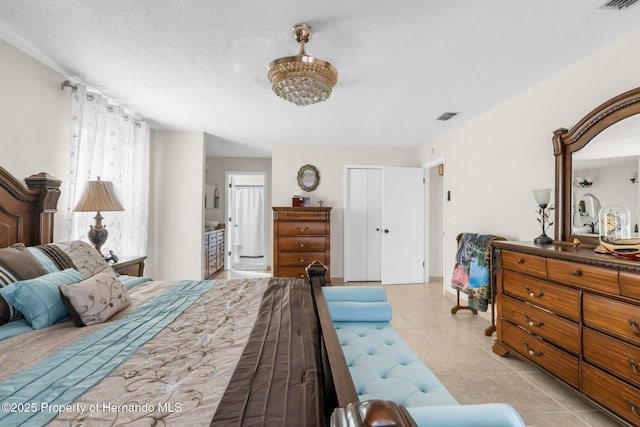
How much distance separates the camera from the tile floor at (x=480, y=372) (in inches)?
71.8

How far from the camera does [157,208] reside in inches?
175

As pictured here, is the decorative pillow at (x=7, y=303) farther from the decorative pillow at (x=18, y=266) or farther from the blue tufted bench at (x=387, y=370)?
the blue tufted bench at (x=387, y=370)

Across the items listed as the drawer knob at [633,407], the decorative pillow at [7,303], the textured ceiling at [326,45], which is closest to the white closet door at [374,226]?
the textured ceiling at [326,45]

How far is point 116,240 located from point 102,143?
1121 mm

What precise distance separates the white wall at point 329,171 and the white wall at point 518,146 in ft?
4.81

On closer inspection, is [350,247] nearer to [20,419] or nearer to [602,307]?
[602,307]

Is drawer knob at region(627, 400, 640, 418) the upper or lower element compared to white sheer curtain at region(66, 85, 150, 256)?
lower

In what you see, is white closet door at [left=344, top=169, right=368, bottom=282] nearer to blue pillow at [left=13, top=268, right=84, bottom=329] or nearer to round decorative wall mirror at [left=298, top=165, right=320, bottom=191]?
round decorative wall mirror at [left=298, top=165, right=320, bottom=191]

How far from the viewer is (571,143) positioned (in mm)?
2340

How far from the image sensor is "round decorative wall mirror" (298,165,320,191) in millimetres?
5262

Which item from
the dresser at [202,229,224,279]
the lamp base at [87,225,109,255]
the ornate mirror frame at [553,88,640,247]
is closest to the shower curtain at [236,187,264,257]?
the dresser at [202,229,224,279]

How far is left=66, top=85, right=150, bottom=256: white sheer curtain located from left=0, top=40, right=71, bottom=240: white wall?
0.07m

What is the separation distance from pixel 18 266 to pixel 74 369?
1.03 m

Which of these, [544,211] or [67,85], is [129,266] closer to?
[67,85]
